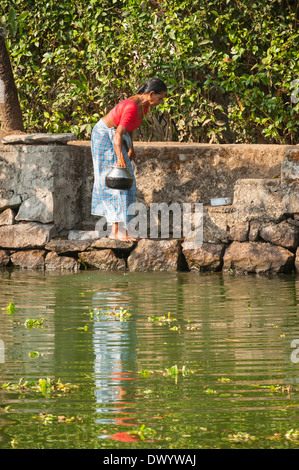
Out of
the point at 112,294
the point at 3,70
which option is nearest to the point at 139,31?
the point at 3,70

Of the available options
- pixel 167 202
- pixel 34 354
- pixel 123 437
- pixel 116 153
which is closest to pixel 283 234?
pixel 167 202

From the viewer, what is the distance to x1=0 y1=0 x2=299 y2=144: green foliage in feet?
35.2

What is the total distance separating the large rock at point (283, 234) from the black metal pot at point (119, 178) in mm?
1482

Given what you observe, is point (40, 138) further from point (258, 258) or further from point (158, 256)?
point (258, 258)

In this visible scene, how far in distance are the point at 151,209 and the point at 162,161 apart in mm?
533

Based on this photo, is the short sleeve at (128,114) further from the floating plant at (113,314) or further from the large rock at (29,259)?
the floating plant at (113,314)

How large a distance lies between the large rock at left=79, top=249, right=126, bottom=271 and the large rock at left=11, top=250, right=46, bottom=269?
0.45m

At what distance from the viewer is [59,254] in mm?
9547

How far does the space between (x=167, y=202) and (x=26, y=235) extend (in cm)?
157

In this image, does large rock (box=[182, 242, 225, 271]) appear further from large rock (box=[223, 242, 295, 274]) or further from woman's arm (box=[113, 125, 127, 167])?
woman's arm (box=[113, 125, 127, 167])

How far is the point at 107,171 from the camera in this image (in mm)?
9164

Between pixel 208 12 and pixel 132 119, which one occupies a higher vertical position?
pixel 208 12
